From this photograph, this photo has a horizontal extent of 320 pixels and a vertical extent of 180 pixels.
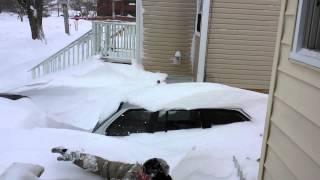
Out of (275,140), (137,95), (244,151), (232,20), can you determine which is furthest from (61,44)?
(275,140)

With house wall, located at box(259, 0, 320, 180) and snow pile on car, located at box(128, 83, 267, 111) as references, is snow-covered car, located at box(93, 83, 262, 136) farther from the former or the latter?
house wall, located at box(259, 0, 320, 180)

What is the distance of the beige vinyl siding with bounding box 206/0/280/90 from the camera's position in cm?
861

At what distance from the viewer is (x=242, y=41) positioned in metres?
8.80

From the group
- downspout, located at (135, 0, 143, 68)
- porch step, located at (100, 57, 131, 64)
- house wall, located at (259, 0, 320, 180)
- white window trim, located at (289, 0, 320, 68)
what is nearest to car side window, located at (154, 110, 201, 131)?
house wall, located at (259, 0, 320, 180)

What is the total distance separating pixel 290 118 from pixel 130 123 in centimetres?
346

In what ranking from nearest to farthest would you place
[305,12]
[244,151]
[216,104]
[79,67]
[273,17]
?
[305,12], [244,151], [216,104], [273,17], [79,67]

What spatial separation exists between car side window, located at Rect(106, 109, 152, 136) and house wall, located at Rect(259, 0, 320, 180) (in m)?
2.83

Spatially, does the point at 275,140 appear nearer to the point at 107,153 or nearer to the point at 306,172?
the point at 306,172

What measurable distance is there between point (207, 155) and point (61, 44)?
1947 centimetres

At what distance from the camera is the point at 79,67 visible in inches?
455

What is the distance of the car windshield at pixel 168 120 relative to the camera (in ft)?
18.2

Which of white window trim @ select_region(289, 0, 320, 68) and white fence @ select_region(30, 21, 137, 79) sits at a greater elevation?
white window trim @ select_region(289, 0, 320, 68)

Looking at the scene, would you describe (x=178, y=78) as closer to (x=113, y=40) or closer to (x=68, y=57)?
(x=113, y=40)

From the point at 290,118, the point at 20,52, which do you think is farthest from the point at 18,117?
the point at 20,52
